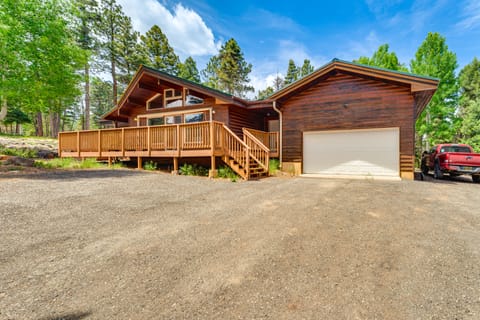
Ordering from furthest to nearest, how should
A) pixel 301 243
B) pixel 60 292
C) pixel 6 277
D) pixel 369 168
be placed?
pixel 369 168
pixel 301 243
pixel 6 277
pixel 60 292

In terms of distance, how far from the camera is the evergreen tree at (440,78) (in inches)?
742

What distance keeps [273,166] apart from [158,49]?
24.2m

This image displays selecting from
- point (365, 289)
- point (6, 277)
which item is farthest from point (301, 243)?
point (6, 277)

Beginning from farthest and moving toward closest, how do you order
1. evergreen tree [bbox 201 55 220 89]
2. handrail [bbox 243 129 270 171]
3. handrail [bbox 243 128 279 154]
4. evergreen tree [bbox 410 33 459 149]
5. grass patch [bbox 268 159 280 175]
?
evergreen tree [bbox 201 55 220 89]
evergreen tree [bbox 410 33 459 149]
handrail [bbox 243 128 279 154]
grass patch [bbox 268 159 280 175]
handrail [bbox 243 129 270 171]

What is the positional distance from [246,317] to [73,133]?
1404 cm

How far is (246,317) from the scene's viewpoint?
5.42 ft

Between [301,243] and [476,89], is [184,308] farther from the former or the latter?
[476,89]

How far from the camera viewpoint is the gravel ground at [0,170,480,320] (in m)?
1.77

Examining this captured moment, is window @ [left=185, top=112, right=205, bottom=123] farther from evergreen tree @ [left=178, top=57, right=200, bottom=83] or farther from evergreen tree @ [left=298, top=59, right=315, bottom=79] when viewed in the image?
evergreen tree @ [left=298, top=59, right=315, bottom=79]

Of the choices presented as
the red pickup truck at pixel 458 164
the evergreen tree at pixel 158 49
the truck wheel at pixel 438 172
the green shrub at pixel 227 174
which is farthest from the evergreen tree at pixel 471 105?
the evergreen tree at pixel 158 49

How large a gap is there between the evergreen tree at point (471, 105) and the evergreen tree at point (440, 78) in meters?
3.28

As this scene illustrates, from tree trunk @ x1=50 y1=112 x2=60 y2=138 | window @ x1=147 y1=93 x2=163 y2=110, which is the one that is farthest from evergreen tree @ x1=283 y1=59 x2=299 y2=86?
tree trunk @ x1=50 y1=112 x2=60 y2=138

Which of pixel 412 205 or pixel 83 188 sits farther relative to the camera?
pixel 83 188

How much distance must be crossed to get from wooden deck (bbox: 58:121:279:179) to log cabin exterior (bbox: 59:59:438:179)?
41 mm
